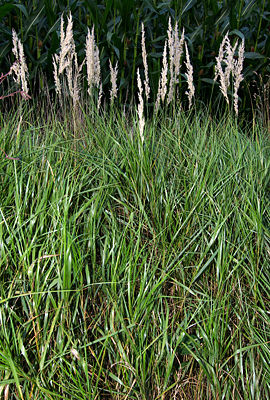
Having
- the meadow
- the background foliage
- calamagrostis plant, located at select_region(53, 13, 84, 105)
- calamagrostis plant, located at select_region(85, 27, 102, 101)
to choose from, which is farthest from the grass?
the background foliage

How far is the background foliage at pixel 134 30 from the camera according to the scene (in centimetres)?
356

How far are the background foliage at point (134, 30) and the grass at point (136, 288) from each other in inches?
70.3

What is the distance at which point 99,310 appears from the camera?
61.4 inches

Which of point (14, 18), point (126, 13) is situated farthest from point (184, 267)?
point (14, 18)

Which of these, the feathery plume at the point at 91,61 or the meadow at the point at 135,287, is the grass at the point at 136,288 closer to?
the meadow at the point at 135,287

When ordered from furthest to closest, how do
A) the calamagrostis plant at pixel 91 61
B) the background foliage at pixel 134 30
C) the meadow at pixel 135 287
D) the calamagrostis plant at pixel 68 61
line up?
the background foliage at pixel 134 30, the calamagrostis plant at pixel 91 61, the calamagrostis plant at pixel 68 61, the meadow at pixel 135 287

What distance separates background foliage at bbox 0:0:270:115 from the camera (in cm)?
356

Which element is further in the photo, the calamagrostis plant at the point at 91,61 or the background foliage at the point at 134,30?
the background foliage at the point at 134,30

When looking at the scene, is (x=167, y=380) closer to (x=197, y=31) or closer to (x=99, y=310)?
(x=99, y=310)

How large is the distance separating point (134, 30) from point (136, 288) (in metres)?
2.68

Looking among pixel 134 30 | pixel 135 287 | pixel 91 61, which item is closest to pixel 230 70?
pixel 91 61

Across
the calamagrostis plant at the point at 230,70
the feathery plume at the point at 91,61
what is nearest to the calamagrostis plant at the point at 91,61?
the feathery plume at the point at 91,61

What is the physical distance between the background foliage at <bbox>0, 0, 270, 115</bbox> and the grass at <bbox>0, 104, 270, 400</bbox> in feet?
5.86

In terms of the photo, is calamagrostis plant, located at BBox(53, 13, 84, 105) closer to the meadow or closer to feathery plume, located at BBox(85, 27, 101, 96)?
feathery plume, located at BBox(85, 27, 101, 96)
